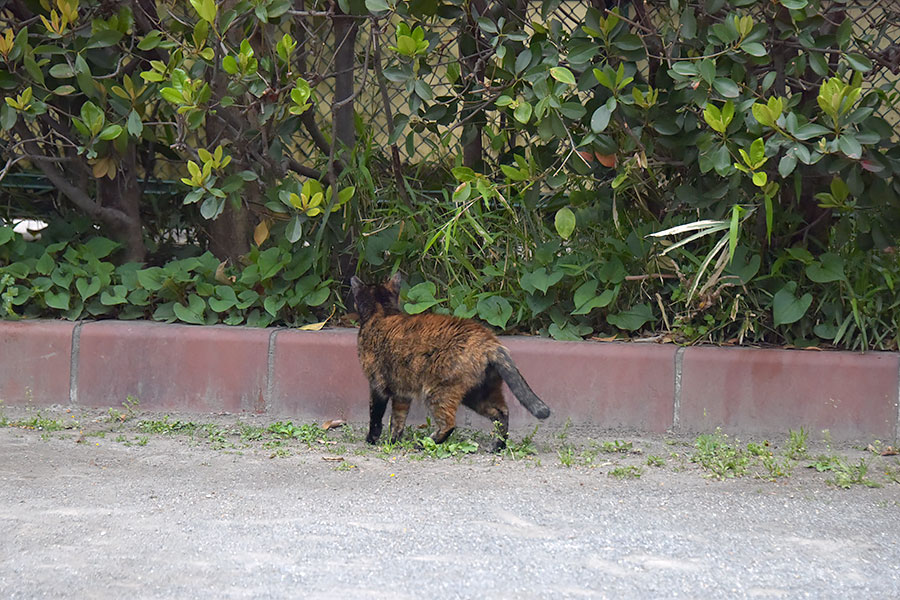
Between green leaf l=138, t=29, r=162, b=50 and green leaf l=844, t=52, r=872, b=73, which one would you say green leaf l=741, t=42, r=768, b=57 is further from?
green leaf l=138, t=29, r=162, b=50

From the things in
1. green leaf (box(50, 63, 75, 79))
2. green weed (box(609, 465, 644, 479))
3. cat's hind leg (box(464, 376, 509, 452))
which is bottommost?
green weed (box(609, 465, 644, 479))

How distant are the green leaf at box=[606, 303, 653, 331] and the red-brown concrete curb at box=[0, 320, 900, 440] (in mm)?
127

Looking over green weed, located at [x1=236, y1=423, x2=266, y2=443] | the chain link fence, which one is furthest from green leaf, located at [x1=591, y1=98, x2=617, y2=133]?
green weed, located at [x1=236, y1=423, x2=266, y2=443]

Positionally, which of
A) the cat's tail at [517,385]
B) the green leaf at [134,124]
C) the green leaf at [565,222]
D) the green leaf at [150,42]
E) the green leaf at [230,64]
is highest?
the green leaf at [150,42]

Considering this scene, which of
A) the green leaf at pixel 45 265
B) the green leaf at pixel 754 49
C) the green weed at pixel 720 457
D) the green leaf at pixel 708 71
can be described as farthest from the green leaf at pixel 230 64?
the green weed at pixel 720 457

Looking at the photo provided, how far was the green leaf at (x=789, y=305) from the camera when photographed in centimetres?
455

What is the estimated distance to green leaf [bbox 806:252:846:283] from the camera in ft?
15.0

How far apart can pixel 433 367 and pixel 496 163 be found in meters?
1.53

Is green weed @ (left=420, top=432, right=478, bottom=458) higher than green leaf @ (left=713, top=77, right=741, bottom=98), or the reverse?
green leaf @ (left=713, top=77, right=741, bottom=98)

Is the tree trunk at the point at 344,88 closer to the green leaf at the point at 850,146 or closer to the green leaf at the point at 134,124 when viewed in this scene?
the green leaf at the point at 134,124

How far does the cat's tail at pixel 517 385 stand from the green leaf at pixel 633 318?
869mm

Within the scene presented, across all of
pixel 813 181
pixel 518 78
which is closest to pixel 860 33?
pixel 813 181

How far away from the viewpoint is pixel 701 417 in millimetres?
4613

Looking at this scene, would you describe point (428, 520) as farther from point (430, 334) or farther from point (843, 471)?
point (843, 471)
